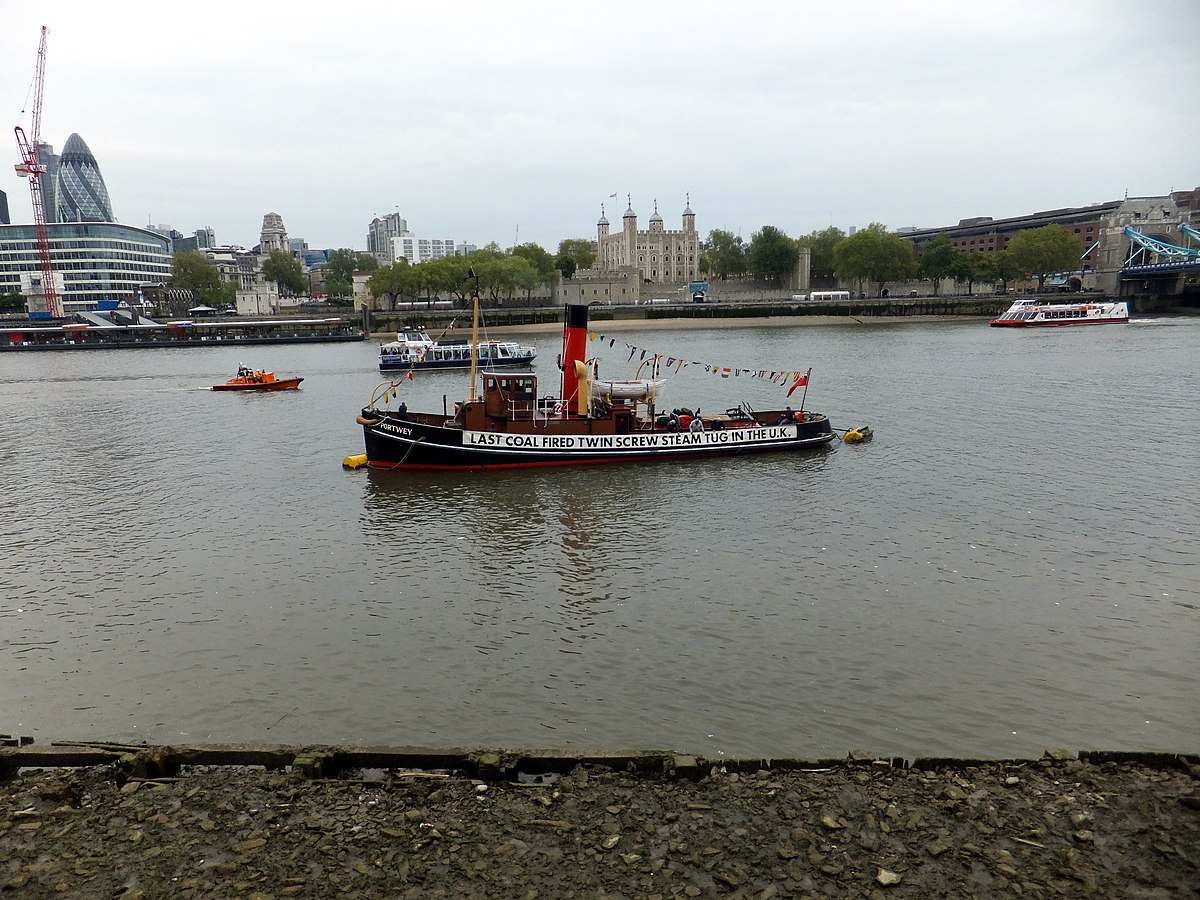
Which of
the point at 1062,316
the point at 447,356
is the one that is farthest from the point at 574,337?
the point at 1062,316

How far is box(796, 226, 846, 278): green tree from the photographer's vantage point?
6944 inches

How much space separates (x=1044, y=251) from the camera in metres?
147

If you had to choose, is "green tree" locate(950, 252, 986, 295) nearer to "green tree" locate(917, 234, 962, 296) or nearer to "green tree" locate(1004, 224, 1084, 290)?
"green tree" locate(917, 234, 962, 296)

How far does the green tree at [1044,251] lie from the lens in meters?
148

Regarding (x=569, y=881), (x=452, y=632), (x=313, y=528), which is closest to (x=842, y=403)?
(x=313, y=528)

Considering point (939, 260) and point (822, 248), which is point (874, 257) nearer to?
point (939, 260)

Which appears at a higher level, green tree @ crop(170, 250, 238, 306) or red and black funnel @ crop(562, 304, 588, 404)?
green tree @ crop(170, 250, 238, 306)

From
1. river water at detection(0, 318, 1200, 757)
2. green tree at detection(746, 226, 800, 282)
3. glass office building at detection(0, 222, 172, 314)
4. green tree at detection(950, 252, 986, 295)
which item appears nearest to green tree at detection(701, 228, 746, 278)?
green tree at detection(746, 226, 800, 282)

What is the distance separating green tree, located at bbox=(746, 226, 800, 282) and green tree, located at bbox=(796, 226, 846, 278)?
726 cm

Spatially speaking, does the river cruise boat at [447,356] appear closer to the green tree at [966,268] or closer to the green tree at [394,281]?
the green tree at [394,281]

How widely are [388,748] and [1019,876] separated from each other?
24.5 ft

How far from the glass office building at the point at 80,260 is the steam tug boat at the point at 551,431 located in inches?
6951

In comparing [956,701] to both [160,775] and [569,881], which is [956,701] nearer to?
[569,881]

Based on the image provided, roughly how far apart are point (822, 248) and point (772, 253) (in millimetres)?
17466
